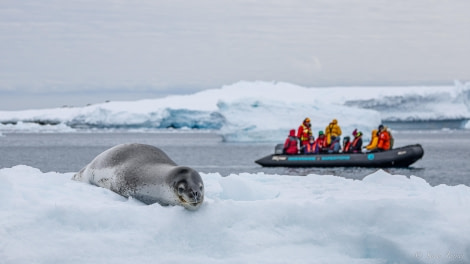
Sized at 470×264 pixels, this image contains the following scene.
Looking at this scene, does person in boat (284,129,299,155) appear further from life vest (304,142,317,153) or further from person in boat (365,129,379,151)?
person in boat (365,129,379,151)

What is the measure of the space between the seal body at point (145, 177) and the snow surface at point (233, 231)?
0.17m

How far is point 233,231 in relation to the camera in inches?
197

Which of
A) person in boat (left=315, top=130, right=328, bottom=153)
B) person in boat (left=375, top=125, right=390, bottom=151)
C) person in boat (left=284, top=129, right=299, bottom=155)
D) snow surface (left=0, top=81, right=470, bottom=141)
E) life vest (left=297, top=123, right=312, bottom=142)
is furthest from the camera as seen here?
snow surface (left=0, top=81, right=470, bottom=141)

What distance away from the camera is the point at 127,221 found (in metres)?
5.01

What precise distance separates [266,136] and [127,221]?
33.7m

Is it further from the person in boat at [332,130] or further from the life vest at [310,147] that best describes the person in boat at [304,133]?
the person in boat at [332,130]

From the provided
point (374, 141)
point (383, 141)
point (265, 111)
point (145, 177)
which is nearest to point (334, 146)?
point (374, 141)

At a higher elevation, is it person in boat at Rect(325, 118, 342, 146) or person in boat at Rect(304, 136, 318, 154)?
person in boat at Rect(325, 118, 342, 146)

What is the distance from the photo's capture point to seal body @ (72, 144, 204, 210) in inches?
210

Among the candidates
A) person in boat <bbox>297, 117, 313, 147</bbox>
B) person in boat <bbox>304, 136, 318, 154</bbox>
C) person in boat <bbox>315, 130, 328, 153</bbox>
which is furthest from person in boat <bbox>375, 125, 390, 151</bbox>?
person in boat <bbox>297, 117, 313, 147</bbox>

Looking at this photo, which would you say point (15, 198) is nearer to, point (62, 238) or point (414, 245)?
point (62, 238)

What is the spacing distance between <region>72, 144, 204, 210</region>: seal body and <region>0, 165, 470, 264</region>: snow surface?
169 millimetres

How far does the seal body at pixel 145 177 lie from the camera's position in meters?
5.34

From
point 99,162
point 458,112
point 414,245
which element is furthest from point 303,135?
point 458,112
